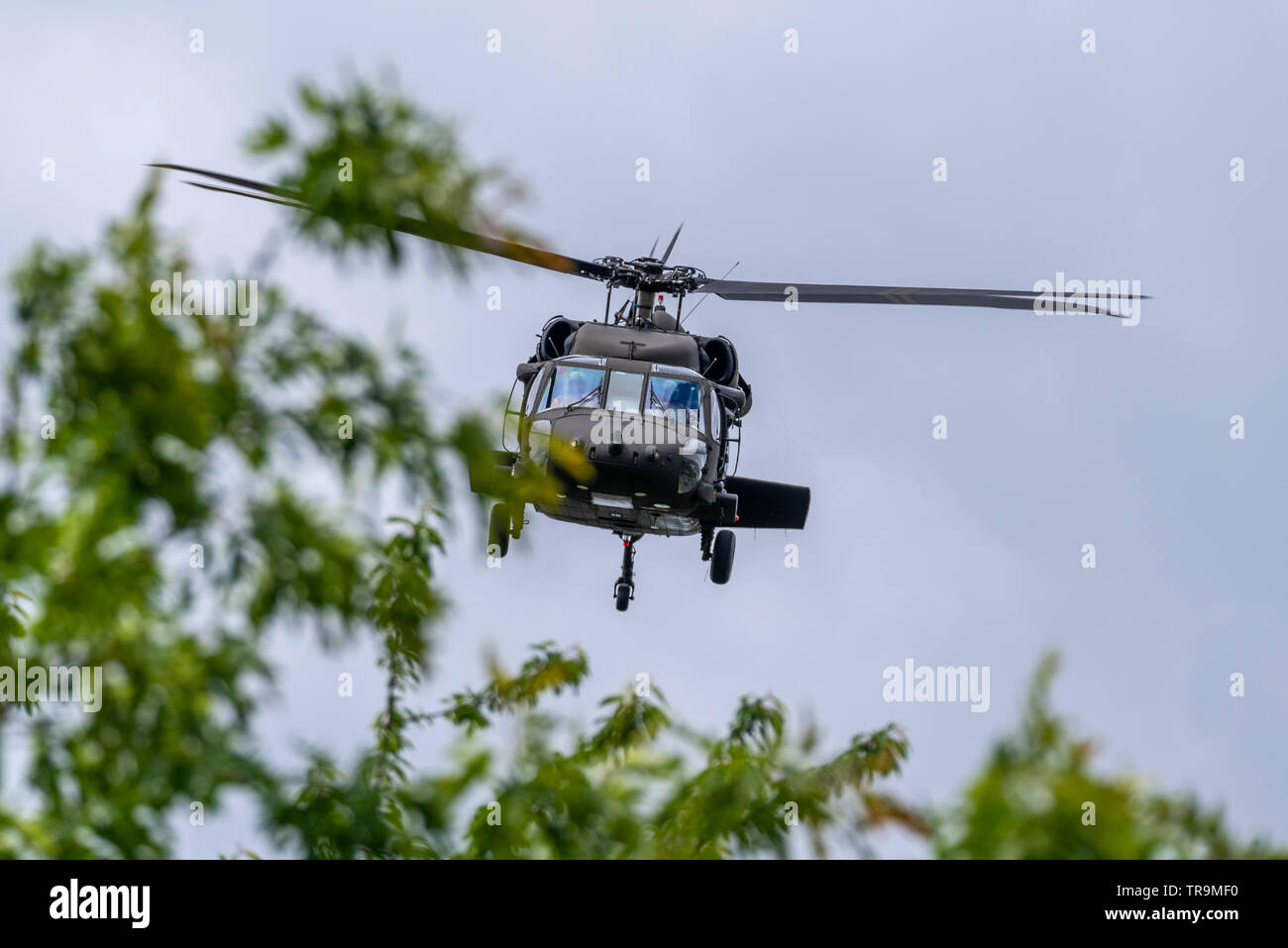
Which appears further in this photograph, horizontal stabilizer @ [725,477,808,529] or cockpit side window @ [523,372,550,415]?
horizontal stabilizer @ [725,477,808,529]

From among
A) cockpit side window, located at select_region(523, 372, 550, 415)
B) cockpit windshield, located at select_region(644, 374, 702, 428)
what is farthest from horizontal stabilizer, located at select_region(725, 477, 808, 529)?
cockpit side window, located at select_region(523, 372, 550, 415)

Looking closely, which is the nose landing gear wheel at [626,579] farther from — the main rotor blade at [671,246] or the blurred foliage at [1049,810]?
the blurred foliage at [1049,810]

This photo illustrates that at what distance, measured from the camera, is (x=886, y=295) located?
2006 cm

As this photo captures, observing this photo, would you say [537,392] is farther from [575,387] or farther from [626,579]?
[626,579]

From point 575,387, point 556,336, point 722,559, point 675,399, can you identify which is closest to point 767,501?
point 722,559

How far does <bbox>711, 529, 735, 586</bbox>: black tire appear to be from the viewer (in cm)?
2047

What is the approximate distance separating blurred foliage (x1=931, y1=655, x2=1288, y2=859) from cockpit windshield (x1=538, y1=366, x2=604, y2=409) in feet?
50.6

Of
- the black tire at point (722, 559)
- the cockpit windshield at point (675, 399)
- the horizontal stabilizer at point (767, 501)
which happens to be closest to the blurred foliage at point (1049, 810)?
the cockpit windshield at point (675, 399)

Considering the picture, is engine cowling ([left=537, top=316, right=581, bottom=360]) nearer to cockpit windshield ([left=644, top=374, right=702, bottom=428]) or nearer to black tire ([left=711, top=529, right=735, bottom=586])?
cockpit windshield ([left=644, top=374, right=702, bottom=428])

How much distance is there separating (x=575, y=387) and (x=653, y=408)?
44.0 inches

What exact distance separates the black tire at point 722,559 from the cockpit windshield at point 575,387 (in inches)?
147

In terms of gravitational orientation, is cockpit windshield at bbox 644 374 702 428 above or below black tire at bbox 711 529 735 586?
above
